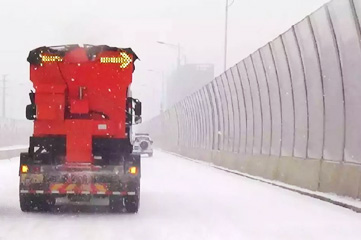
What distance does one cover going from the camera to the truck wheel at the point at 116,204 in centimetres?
1293

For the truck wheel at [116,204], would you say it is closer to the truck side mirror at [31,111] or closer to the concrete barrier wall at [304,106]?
the truck side mirror at [31,111]

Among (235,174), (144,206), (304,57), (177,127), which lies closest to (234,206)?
(144,206)

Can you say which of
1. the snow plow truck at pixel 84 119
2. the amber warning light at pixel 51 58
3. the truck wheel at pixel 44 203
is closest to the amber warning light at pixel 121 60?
the snow plow truck at pixel 84 119

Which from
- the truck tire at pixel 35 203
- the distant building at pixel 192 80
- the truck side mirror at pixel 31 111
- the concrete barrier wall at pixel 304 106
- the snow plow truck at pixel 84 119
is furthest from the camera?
the distant building at pixel 192 80

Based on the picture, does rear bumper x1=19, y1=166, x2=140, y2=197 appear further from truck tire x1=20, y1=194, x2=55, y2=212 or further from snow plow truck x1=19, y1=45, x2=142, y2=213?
truck tire x1=20, y1=194, x2=55, y2=212

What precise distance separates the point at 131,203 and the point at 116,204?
23.7 inches

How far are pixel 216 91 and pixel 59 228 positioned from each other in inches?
931

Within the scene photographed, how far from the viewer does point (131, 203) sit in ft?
41.1

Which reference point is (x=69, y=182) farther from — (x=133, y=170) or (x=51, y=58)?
(x=51, y=58)

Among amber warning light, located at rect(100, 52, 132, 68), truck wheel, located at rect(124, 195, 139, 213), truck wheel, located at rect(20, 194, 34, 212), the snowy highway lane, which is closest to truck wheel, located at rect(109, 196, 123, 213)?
truck wheel, located at rect(124, 195, 139, 213)

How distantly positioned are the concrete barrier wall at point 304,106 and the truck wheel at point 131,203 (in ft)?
15.2

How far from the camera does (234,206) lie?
13773mm

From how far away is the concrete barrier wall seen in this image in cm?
1491

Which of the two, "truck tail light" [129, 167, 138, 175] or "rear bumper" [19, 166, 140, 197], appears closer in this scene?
"rear bumper" [19, 166, 140, 197]
